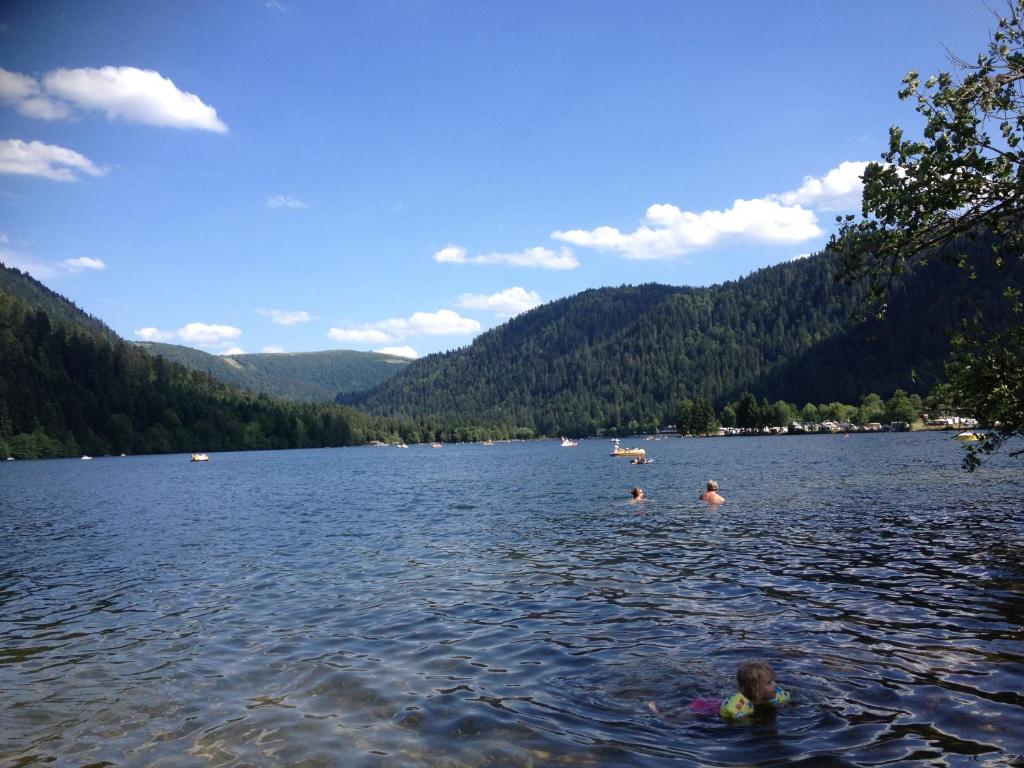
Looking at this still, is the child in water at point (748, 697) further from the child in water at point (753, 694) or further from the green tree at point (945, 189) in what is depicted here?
the green tree at point (945, 189)

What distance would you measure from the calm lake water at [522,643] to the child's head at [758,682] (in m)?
0.36

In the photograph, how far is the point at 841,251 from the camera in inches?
682

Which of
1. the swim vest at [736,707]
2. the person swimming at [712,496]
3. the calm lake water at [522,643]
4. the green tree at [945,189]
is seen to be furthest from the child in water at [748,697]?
the person swimming at [712,496]

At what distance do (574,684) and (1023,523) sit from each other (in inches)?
1102

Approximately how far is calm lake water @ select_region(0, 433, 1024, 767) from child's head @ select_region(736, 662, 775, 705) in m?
0.36

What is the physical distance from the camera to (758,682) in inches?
470

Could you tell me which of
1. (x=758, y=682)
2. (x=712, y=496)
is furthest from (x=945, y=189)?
(x=712, y=496)

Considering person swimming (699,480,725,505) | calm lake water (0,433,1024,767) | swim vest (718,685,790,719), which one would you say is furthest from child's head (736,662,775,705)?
person swimming (699,480,725,505)

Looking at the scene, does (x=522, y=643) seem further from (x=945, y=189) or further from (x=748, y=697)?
(x=945, y=189)

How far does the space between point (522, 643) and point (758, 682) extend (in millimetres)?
5923

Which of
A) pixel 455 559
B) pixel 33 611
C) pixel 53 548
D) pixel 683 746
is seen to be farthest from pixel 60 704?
pixel 53 548

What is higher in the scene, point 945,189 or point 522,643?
point 945,189

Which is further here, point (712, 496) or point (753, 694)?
point (712, 496)

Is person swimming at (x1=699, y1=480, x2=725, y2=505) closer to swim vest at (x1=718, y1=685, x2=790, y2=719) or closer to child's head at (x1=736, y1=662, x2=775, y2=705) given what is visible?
child's head at (x1=736, y1=662, x2=775, y2=705)
